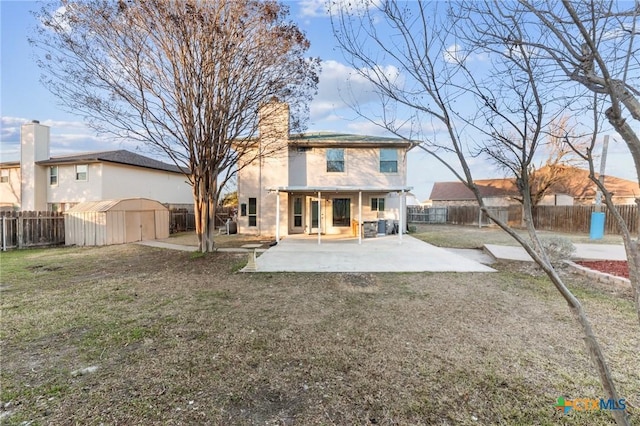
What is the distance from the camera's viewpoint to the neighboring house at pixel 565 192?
27781 millimetres

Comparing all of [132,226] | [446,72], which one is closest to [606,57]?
[446,72]

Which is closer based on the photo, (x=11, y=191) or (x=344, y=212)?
(x=344, y=212)

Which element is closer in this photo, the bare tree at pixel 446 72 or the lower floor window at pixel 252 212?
the bare tree at pixel 446 72

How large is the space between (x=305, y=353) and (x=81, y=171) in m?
21.9

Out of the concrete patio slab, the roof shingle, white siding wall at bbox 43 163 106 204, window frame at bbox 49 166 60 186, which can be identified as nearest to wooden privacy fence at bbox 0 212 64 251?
white siding wall at bbox 43 163 106 204

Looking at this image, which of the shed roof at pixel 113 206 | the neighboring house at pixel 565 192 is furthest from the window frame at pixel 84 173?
the neighboring house at pixel 565 192

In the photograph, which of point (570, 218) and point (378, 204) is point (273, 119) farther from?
point (570, 218)

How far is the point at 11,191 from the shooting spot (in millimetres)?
21328

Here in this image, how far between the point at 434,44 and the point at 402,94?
0.38 metres

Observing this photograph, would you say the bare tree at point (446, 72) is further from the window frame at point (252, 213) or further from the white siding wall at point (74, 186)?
the white siding wall at point (74, 186)

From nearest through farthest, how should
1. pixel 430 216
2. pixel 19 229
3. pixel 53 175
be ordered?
pixel 19 229 → pixel 53 175 → pixel 430 216

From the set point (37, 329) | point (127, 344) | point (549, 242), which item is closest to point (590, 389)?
point (127, 344)

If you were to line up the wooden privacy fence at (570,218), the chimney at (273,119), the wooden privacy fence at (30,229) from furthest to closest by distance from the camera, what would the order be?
1. the wooden privacy fence at (570,218)
2. the wooden privacy fence at (30,229)
3. the chimney at (273,119)

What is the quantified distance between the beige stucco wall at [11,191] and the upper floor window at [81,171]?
4.83m
